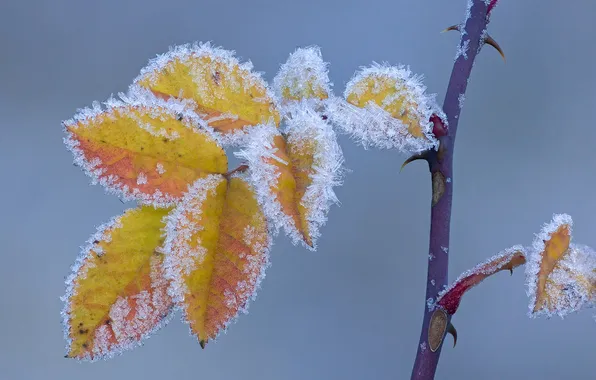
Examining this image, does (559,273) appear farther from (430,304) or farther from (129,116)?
(129,116)

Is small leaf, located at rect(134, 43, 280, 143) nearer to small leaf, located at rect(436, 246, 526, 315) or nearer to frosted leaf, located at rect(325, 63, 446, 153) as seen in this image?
frosted leaf, located at rect(325, 63, 446, 153)

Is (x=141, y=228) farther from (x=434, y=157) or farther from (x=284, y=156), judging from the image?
(x=434, y=157)

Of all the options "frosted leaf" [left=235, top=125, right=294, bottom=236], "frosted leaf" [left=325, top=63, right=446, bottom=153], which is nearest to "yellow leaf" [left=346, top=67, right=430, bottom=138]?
"frosted leaf" [left=325, top=63, right=446, bottom=153]

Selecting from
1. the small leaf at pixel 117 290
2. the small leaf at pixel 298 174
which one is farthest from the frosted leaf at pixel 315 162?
the small leaf at pixel 117 290

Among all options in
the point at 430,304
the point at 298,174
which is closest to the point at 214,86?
the point at 298,174

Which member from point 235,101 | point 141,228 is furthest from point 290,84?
point 141,228

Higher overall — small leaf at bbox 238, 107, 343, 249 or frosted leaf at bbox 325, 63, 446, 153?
frosted leaf at bbox 325, 63, 446, 153

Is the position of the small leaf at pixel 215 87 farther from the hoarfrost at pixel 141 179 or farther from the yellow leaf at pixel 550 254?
the yellow leaf at pixel 550 254
